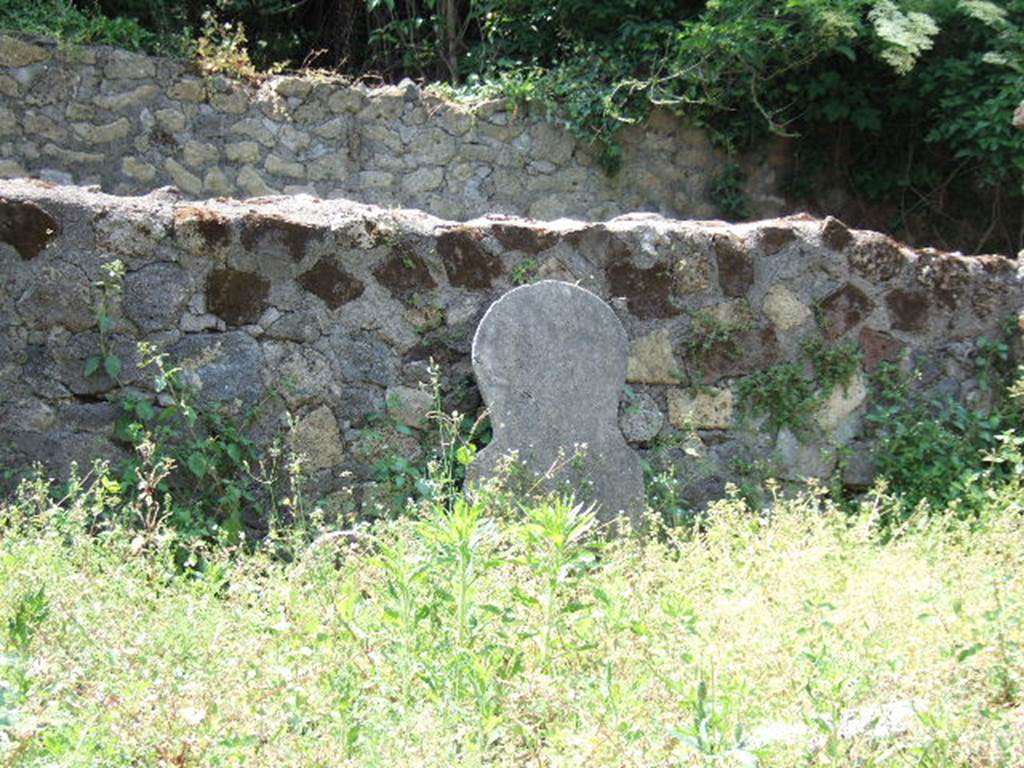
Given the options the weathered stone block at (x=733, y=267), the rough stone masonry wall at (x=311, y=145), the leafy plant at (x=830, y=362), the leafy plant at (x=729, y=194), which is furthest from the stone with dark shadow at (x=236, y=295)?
the leafy plant at (x=729, y=194)

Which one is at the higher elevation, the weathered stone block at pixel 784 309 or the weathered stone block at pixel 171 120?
the weathered stone block at pixel 784 309

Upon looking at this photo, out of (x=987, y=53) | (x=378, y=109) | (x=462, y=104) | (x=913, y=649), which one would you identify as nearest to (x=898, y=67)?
(x=987, y=53)

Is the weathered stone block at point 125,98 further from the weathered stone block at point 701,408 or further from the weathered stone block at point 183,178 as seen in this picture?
the weathered stone block at point 701,408

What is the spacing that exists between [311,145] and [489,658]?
5290 mm

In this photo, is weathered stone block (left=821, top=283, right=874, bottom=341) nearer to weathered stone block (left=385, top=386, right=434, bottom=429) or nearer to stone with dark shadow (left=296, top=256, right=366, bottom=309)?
weathered stone block (left=385, top=386, right=434, bottom=429)

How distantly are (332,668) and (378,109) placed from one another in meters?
5.43

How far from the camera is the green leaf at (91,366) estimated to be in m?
4.32

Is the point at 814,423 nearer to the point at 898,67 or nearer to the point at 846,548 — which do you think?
the point at 846,548

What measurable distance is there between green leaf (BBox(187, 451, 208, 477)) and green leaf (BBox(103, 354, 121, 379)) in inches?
14.6

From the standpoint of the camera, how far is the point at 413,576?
9.34ft

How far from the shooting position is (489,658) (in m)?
2.72

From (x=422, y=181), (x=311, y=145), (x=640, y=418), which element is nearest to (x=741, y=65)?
(x=422, y=181)

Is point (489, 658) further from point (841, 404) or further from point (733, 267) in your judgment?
point (841, 404)

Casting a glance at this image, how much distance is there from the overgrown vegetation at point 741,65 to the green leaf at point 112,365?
3.48 meters
